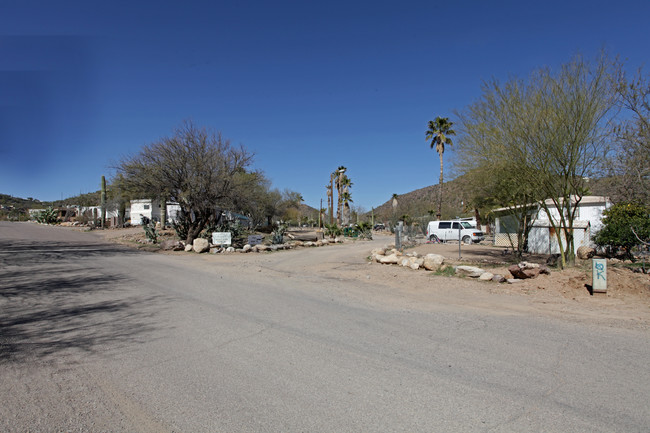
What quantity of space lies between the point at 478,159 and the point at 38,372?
13.8 m

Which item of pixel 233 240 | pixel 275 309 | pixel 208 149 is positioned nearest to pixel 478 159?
pixel 275 309

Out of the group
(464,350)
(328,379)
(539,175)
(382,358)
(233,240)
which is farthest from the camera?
(233,240)

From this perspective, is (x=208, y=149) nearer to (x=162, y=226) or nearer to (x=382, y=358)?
(x=162, y=226)

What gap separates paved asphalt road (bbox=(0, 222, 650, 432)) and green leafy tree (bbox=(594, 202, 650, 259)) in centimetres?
1045

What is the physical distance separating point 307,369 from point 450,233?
2625cm

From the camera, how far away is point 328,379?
4.37 m

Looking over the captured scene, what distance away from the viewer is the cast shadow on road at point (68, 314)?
17.9ft

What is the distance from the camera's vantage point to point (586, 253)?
57.1 feet

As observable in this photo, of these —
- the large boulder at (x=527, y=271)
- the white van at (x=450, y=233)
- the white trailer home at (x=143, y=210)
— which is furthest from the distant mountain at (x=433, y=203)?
the white trailer home at (x=143, y=210)

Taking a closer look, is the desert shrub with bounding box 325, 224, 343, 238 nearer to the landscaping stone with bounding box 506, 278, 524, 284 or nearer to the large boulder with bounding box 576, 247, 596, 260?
the large boulder with bounding box 576, 247, 596, 260

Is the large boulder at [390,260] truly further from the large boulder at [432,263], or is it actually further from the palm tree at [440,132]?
the palm tree at [440,132]

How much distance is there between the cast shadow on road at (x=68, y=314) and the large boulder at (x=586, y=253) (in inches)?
680

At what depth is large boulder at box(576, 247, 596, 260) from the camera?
685 inches

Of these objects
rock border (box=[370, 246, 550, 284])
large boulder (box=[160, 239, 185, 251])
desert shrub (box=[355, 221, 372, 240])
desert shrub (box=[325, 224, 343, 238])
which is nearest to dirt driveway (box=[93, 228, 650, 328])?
rock border (box=[370, 246, 550, 284])
